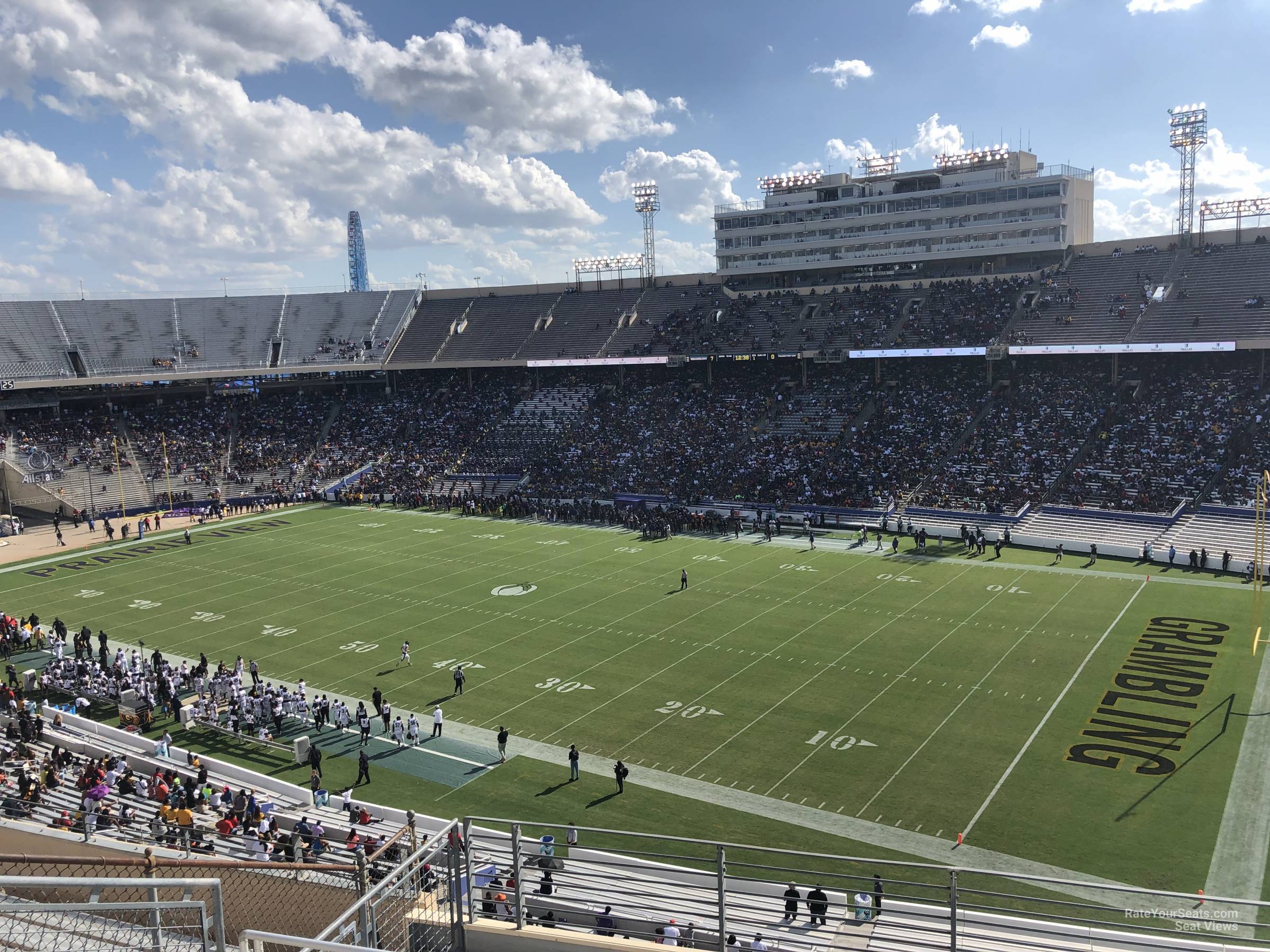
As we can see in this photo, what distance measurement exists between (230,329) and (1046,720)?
64725 mm

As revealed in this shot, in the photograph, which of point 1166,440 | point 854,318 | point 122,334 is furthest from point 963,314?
point 122,334

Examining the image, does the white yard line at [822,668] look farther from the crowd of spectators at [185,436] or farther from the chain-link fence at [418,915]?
the crowd of spectators at [185,436]

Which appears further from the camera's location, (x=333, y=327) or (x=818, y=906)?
(x=333, y=327)

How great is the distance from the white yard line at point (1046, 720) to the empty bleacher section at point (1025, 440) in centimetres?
1256

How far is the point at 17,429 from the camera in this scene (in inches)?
2217

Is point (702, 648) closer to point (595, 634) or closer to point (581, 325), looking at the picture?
point (595, 634)

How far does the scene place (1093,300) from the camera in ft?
172

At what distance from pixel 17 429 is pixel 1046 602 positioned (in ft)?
186

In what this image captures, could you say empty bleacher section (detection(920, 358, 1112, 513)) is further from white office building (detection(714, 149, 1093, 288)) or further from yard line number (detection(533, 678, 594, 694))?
yard line number (detection(533, 678, 594, 694))

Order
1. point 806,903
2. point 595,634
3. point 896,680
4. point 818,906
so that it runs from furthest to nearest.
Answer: point 595,634, point 896,680, point 806,903, point 818,906

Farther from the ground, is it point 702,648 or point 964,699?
point 702,648

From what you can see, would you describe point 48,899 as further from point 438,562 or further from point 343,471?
point 343,471

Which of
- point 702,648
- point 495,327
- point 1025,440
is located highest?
point 495,327

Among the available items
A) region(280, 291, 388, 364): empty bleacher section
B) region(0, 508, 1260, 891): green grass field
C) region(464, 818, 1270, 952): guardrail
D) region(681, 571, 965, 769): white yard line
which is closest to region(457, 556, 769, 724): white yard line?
region(0, 508, 1260, 891): green grass field
